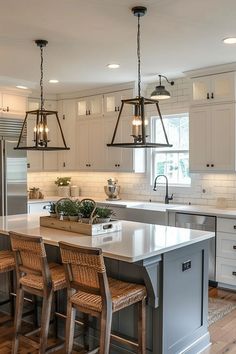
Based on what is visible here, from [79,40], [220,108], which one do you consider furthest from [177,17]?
[220,108]

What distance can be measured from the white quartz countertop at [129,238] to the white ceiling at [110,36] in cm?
178

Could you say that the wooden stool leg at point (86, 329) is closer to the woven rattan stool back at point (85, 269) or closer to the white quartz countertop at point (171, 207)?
the woven rattan stool back at point (85, 269)

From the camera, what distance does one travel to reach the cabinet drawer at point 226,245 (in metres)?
4.36

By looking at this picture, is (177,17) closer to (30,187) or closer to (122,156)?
(122,156)

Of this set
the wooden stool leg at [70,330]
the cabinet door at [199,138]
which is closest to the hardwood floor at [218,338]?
the wooden stool leg at [70,330]

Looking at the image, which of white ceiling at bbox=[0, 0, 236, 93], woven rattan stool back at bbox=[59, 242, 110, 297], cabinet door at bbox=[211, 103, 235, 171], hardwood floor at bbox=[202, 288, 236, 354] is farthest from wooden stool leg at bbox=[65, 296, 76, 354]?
cabinet door at bbox=[211, 103, 235, 171]

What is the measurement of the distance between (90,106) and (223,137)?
8.15ft

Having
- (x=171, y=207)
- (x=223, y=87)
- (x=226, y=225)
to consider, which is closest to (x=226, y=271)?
(x=226, y=225)

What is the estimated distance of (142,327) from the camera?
102 inches

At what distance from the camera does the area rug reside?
145 inches

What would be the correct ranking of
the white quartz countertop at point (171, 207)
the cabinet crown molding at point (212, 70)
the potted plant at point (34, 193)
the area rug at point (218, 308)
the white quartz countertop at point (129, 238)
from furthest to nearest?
1. the potted plant at point (34, 193)
2. the cabinet crown molding at point (212, 70)
3. the white quartz countertop at point (171, 207)
4. the area rug at point (218, 308)
5. the white quartz countertop at point (129, 238)

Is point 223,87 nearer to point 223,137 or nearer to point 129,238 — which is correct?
point 223,137

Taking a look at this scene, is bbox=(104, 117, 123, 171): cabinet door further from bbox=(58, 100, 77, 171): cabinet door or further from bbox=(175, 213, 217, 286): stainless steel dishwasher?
bbox=(175, 213, 217, 286): stainless steel dishwasher

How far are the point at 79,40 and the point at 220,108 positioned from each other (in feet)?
6.62
